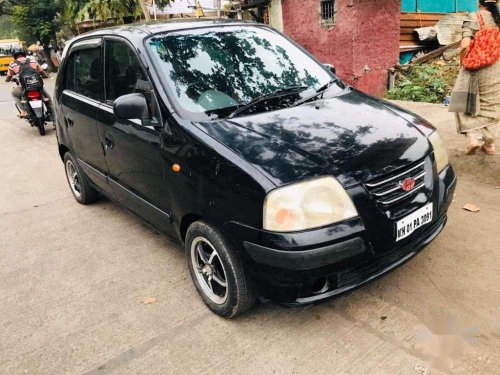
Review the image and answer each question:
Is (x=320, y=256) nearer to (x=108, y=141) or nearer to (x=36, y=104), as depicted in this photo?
(x=108, y=141)

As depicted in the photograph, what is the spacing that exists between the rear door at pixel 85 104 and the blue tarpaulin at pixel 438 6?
28.5 ft

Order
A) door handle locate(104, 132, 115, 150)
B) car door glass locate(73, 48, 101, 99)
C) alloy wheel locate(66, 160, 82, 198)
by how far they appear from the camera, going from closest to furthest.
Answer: door handle locate(104, 132, 115, 150) → car door glass locate(73, 48, 101, 99) → alloy wheel locate(66, 160, 82, 198)

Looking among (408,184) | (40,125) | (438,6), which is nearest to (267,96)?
(408,184)

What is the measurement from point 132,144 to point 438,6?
1097cm

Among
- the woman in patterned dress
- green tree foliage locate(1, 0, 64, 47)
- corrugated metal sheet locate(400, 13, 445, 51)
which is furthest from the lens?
green tree foliage locate(1, 0, 64, 47)

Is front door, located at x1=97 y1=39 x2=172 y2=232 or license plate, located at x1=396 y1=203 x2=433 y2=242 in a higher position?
front door, located at x1=97 y1=39 x2=172 y2=232

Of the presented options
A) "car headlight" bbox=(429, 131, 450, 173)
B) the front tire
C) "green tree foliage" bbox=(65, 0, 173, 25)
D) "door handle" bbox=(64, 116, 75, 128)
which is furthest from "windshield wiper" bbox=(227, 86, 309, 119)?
"green tree foliage" bbox=(65, 0, 173, 25)

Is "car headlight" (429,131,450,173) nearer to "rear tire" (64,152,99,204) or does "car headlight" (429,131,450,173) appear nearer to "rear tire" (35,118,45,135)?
"rear tire" (64,152,99,204)

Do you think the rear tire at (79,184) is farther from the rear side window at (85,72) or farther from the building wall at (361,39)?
the building wall at (361,39)

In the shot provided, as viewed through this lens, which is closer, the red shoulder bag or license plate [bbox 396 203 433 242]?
license plate [bbox 396 203 433 242]

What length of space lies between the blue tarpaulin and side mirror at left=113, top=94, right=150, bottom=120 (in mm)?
9414

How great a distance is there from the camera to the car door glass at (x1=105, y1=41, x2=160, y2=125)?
2980mm

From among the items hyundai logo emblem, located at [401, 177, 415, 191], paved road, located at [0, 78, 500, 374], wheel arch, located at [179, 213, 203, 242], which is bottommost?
paved road, located at [0, 78, 500, 374]

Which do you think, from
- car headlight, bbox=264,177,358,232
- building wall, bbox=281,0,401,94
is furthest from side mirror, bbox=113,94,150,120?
building wall, bbox=281,0,401,94
